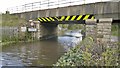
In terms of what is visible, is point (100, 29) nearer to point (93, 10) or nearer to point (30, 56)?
point (93, 10)

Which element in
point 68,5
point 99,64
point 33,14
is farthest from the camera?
point 33,14

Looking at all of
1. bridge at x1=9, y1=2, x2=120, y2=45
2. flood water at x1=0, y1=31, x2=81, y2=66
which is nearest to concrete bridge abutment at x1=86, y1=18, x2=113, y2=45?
bridge at x1=9, y1=2, x2=120, y2=45

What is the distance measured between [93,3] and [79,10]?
1907mm

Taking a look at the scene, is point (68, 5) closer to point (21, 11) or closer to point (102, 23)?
point (102, 23)

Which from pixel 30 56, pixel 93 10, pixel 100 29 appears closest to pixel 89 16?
pixel 93 10

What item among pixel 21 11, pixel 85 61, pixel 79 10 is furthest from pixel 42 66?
pixel 21 11

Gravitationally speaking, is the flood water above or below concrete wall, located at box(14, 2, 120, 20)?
below

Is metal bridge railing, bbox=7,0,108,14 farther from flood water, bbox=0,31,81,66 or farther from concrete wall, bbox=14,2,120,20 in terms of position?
flood water, bbox=0,31,81,66

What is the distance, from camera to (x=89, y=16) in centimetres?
1836

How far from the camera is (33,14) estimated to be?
24531 mm

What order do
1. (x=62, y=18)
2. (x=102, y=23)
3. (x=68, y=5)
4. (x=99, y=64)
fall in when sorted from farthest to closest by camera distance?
1. (x=62, y=18)
2. (x=68, y=5)
3. (x=102, y=23)
4. (x=99, y=64)

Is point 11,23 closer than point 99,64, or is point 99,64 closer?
point 99,64

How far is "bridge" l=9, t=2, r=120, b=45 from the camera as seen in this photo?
13698 mm

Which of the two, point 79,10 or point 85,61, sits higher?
point 79,10
